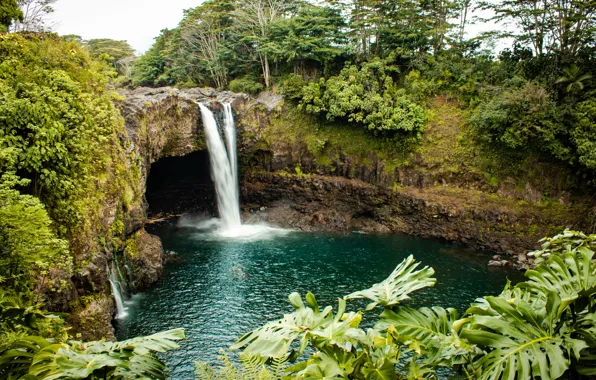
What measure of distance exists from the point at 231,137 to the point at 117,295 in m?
14.8

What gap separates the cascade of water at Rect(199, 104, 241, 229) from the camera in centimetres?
2578

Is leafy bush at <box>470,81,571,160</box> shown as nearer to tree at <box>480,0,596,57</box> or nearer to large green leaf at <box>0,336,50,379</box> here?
tree at <box>480,0,596,57</box>

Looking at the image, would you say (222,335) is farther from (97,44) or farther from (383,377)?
(97,44)

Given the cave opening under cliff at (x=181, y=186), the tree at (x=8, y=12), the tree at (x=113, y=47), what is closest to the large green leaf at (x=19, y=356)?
the tree at (x=8, y=12)

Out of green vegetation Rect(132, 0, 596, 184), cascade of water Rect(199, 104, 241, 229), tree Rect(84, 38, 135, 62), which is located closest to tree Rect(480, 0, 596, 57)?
green vegetation Rect(132, 0, 596, 184)

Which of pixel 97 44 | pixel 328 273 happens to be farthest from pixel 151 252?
pixel 97 44

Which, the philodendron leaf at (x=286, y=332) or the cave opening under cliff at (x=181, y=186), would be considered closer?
the philodendron leaf at (x=286, y=332)

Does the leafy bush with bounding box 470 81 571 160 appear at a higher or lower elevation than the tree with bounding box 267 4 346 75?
lower

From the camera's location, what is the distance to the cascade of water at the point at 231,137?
2589 centimetres

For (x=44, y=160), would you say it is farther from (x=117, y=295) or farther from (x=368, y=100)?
(x=368, y=100)

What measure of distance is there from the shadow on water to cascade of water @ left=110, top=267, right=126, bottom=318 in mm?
291

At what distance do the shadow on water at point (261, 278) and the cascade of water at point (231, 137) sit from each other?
17.5 ft

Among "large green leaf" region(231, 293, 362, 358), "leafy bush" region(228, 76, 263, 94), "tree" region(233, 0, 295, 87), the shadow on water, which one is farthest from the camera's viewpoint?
"leafy bush" region(228, 76, 263, 94)

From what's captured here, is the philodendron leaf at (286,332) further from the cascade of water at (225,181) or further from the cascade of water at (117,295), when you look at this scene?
the cascade of water at (225,181)
